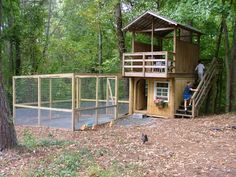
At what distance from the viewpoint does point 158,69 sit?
1541cm

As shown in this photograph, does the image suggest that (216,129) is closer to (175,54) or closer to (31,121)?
(175,54)

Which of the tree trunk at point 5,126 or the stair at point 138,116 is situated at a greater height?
the tree trunk at point 5,126

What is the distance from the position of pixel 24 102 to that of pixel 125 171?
9473 millimetres

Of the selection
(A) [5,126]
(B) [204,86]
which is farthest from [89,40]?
(A) [5,126]

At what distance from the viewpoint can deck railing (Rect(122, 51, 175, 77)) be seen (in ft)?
46.8

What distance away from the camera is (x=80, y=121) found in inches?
573

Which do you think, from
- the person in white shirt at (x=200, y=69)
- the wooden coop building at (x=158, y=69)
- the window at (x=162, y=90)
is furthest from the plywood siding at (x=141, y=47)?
the person in white shirt at (x=200, y=69)

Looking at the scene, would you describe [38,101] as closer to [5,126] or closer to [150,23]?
[5,126]

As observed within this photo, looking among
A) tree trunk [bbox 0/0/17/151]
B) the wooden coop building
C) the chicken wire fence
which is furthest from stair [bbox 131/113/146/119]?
tree trunk [bbox 0/0/17/151]

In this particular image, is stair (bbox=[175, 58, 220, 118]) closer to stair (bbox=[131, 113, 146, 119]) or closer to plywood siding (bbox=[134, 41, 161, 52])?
stair (bbox=[131, 113, 146, 119])

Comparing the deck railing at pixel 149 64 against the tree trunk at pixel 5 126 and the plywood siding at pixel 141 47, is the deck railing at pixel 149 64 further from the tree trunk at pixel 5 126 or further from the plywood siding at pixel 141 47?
the tree trunk at pixel 5 126

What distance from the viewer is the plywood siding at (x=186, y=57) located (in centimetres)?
1521

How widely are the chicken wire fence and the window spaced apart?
5.60ft

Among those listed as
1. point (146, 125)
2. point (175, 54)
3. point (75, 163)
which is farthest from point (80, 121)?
point (75, 163)
